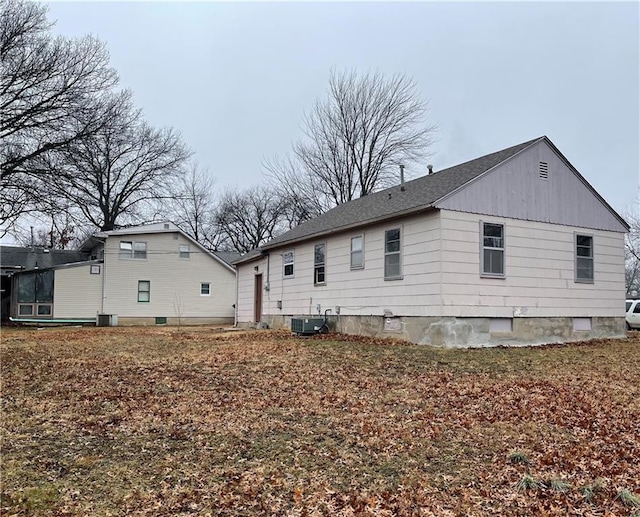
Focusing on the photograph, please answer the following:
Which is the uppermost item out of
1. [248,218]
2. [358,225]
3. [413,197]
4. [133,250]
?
[248,218]

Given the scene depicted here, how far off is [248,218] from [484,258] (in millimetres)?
30466

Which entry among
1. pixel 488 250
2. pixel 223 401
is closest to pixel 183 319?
pixel 488 250

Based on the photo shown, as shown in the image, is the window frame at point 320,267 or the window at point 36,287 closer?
the window frame at point 320,267

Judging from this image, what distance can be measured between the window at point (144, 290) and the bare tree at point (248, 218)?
15.0 m

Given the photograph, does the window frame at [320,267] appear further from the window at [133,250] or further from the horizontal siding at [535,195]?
the window at [133,250]

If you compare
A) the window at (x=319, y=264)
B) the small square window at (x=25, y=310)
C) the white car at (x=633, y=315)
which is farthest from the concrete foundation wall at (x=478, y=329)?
the small square window at (x=25, y=310)

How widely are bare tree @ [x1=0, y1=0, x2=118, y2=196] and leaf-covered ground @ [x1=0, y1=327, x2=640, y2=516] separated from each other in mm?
12001

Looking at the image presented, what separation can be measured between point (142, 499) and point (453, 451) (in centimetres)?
251

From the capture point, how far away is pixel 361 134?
30.3m

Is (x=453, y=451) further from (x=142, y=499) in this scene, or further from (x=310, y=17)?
Result: (x=310, y=17)

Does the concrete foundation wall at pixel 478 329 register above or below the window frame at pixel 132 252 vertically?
below

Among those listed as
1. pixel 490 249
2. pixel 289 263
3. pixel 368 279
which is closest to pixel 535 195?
pixel 490 249

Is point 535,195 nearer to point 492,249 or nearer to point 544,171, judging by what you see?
point 544,171

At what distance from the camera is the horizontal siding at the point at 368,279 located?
11375mm
